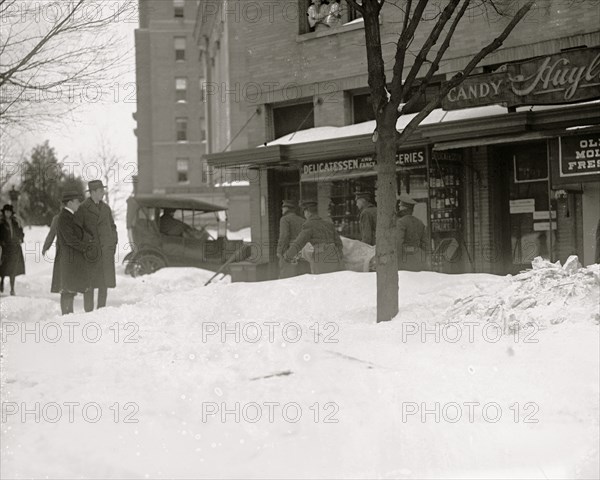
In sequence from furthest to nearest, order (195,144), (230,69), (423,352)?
1. (195,144)
2. (230,69)
3. (423,352)

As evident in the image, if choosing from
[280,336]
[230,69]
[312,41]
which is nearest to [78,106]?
[312,41]

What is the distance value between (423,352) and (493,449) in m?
1.23

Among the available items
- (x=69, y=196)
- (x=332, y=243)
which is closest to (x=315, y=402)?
(x=69, y=196)

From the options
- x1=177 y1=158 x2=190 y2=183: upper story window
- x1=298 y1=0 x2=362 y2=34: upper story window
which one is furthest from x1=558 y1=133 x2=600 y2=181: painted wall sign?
x1=177 y1=158 x2=190 y2=183: upper story window

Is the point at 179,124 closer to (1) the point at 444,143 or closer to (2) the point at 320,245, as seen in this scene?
(1) the point at 444,143

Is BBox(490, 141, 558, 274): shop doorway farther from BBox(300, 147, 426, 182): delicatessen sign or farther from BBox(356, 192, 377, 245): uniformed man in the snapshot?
BBox(356, 192, 377, 245): uniformed man

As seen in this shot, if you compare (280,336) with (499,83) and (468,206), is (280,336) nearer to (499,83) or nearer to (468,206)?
(499,83)

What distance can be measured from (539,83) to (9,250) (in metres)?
10.2

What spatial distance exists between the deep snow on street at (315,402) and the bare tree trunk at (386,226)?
0.55m

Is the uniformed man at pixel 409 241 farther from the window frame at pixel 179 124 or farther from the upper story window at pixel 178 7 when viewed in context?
the upper story window at pixel 178 7

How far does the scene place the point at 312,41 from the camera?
718 inches

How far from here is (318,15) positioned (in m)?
18.3

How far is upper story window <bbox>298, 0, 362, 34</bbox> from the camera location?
17906 mm

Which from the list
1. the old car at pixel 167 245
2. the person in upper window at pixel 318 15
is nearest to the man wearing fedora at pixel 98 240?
the old car at pixel 167 245
